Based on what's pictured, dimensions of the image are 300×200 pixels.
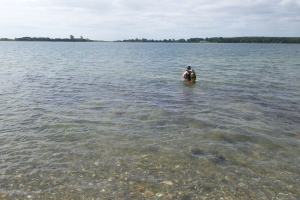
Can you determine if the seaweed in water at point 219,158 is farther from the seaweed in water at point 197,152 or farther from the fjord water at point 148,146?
the seaweed in water at point 197,152

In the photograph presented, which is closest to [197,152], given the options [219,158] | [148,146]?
[219,158]

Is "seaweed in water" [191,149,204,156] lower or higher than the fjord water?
lower

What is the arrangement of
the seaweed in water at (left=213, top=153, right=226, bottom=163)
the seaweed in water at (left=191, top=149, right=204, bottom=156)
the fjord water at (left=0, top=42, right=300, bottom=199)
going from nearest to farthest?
the fjord water at (left=0, top=42, right=300, bottom=199) < the seaweed in water at (left=213, top=153, right=226, bottom=163) < the seaweed in water at (left=191, top=149, right=204, bottom=156)

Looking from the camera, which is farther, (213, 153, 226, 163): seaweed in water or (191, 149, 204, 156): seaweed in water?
(191, 149, 204, 156): seaweed in water

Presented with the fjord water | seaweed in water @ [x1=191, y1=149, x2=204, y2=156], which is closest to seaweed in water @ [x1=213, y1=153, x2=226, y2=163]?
the fjord water

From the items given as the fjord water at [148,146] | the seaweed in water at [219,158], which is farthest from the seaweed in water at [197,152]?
the seaweed in water at [219,158]

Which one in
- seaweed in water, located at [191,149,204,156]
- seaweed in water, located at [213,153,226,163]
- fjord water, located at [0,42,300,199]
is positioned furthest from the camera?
seaweed in water, located at [191,149,204,156]

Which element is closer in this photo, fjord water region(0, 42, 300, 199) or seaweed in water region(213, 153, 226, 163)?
fjord water region(0, 42, 300, 199)

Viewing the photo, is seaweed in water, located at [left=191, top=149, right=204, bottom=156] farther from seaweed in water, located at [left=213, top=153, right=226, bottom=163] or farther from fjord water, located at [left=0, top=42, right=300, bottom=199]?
seaweed in water, located at [left=213, top=153, right=226, bottom=163]

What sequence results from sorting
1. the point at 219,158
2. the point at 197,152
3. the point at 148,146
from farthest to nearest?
1. the point at 148,146
2. the point at 197,152
3. the point at 219,158

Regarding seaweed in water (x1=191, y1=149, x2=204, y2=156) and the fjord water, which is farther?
seaweed in water (x1=191, y1=149, x2=204, y2=156)

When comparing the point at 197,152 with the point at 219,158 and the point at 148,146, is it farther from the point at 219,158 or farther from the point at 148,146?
the point at 148,146

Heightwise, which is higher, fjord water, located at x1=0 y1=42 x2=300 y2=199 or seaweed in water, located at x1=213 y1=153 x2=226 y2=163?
fjord water, located at x1=0 y1=42 x2=300 y2=199

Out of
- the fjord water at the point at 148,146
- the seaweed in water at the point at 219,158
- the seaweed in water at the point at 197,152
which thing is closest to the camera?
the fjord water at the point at 148,146
